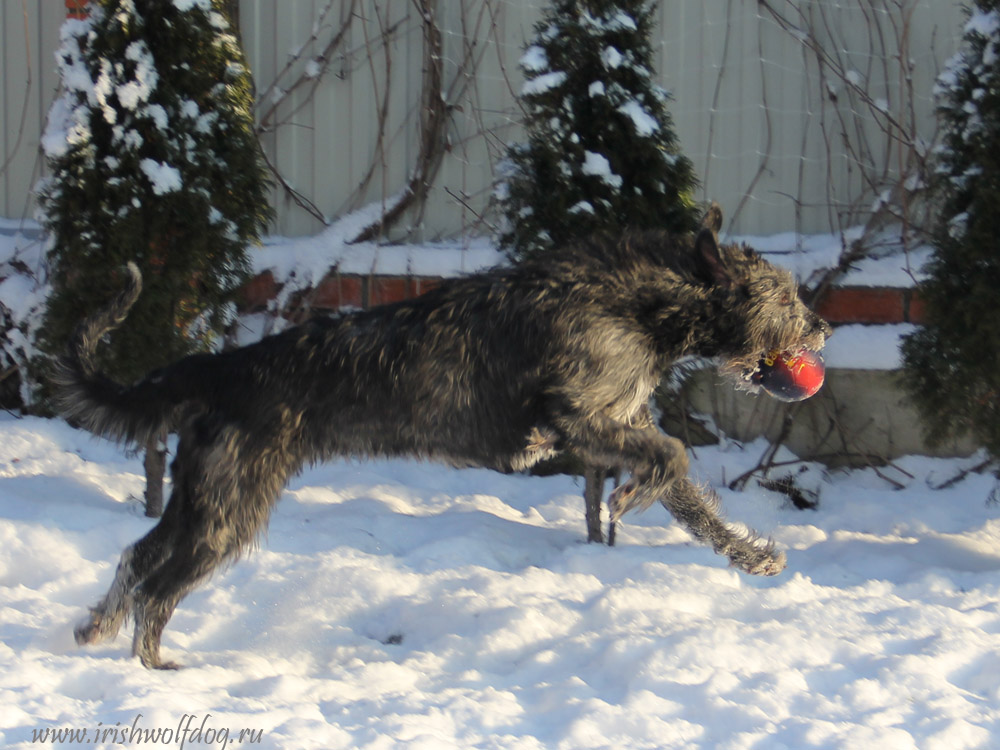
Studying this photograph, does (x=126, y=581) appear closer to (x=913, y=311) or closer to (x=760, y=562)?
(x=760, y=562)

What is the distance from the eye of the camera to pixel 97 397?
3551mm

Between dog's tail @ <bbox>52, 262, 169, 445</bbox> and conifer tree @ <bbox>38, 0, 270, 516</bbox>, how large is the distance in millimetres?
1095

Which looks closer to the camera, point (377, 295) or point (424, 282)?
point (424, 282)

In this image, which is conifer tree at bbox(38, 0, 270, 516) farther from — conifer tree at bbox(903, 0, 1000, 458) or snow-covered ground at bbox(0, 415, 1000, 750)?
conifer tree at bbox(903, 0, 1000, 458)

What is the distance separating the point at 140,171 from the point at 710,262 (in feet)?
8.37

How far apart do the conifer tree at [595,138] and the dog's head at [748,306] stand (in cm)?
92

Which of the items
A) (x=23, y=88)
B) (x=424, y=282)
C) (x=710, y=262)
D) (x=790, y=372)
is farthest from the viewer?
(x=23, y=88)

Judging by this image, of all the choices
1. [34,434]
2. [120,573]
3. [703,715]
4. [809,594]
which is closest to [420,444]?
[120,573]

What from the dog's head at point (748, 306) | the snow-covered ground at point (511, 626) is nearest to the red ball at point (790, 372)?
the dog's head at point (748, 306)

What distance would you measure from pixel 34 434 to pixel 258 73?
8.24 feet

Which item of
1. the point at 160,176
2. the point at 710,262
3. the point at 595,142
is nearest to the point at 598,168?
the point at 595,142

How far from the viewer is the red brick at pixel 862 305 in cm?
564

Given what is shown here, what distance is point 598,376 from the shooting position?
3.53 meters

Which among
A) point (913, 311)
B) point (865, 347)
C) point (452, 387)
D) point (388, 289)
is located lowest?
point (452, 387)
